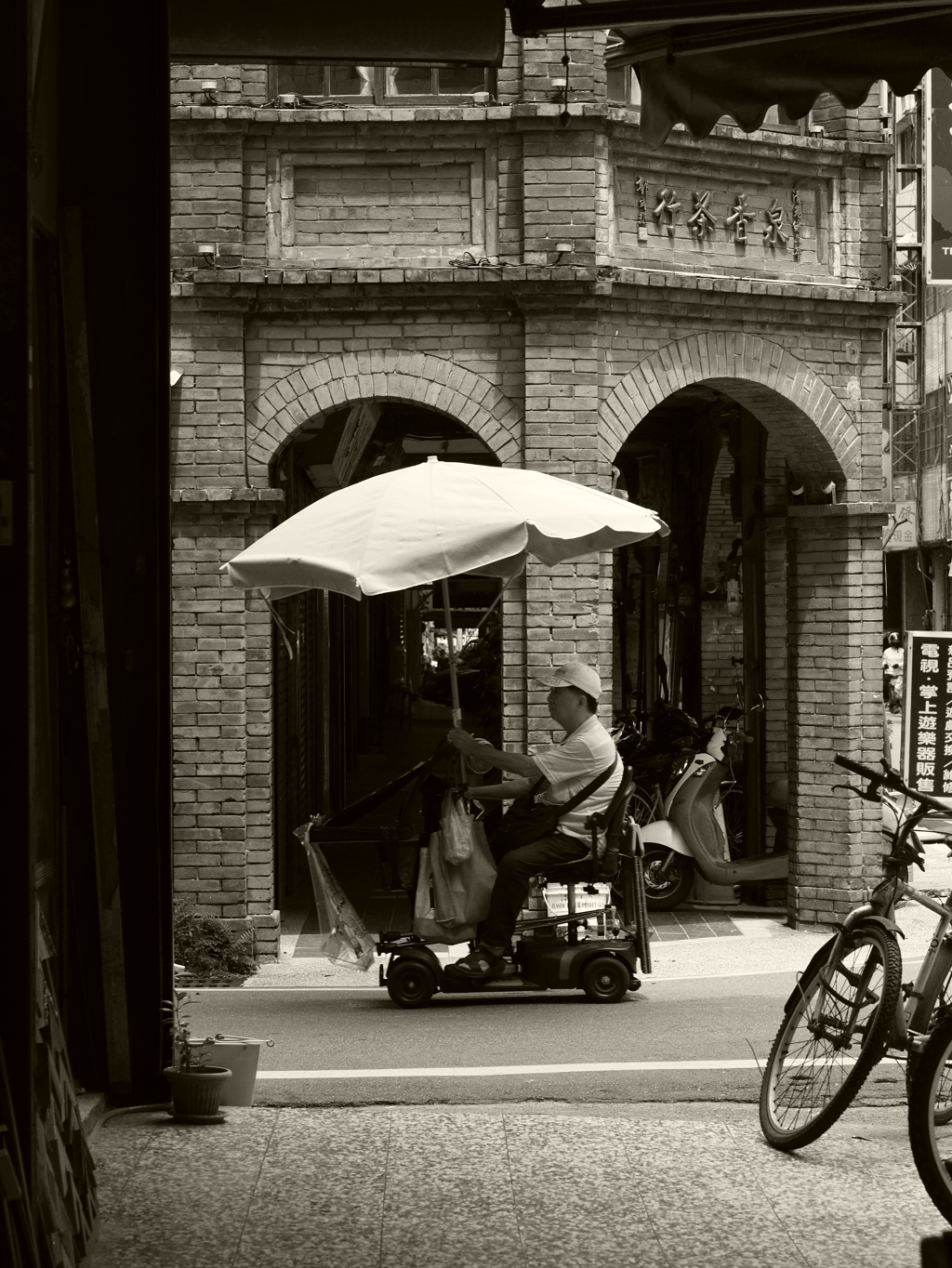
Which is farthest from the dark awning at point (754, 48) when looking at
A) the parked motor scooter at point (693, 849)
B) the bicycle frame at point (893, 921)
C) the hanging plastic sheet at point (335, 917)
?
the parked motor scooter at point (693, 849)

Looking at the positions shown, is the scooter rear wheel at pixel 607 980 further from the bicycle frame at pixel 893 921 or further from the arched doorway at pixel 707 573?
the arched doorway at pixel 707 573

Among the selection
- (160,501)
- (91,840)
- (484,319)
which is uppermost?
(484,319)

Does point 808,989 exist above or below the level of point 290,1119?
above

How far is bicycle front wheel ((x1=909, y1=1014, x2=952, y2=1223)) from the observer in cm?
478

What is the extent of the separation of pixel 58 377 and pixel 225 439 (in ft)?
20.3

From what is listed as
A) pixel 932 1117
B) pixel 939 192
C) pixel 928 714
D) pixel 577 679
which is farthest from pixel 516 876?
pixel 939 192

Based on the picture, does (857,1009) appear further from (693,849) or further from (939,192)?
(939,192)

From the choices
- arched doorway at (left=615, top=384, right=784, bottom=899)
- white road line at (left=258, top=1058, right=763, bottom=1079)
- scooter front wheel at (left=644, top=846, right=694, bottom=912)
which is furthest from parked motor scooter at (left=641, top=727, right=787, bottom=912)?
white road line at (left=258, top=1058, right=763, bottom=1079)

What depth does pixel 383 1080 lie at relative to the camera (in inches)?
286

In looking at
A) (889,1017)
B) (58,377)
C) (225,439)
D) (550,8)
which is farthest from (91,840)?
(225,439)

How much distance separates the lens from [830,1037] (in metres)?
5.63

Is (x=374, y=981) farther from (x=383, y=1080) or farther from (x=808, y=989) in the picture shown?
(x=808, y=989)

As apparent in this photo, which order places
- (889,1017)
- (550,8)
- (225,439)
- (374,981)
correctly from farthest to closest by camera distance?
(225,439) → (374,981) → (550,8) → (889,1017)

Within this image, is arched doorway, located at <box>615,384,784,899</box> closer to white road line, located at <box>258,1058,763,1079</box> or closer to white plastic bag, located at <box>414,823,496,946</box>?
white plastic bag, located at <box>414,823,496,946</box>
